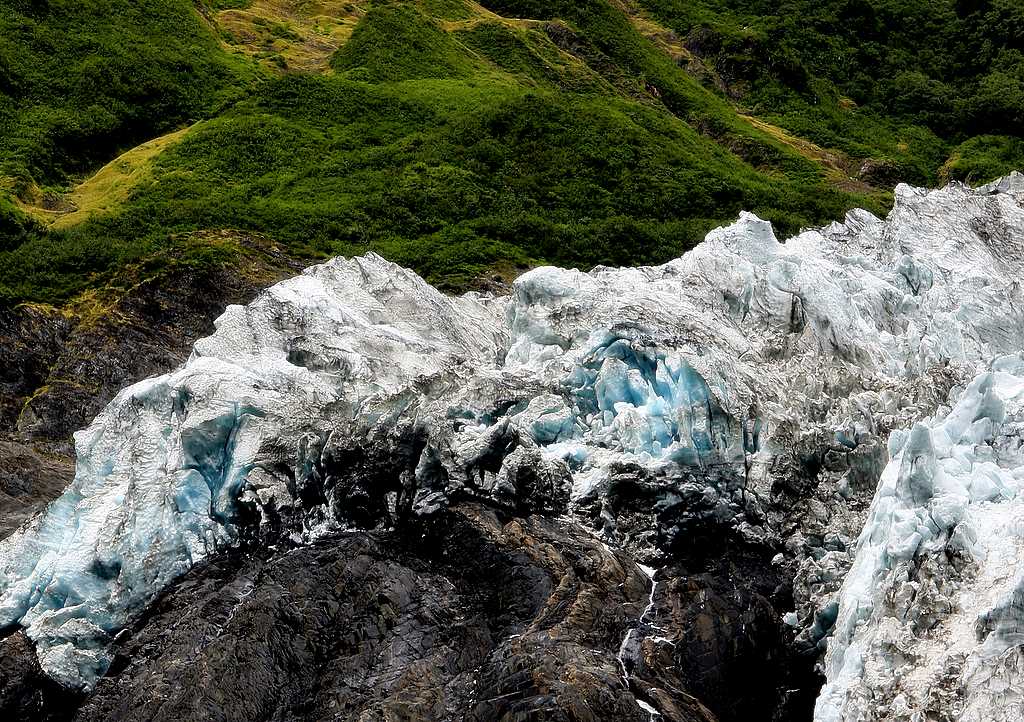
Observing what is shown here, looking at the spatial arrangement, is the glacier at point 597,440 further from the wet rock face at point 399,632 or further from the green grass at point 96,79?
the green grass at point 96,79

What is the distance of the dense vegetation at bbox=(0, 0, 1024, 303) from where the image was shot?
48562 millimetres

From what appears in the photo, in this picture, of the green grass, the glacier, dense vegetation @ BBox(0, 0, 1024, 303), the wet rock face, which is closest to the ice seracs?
the glacier

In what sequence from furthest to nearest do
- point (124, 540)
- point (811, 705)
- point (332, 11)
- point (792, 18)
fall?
point (792, 18), point (332, 11), point (124, 540), point (811, 705)

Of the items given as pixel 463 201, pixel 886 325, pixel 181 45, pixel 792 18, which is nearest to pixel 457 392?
pixel 886 325

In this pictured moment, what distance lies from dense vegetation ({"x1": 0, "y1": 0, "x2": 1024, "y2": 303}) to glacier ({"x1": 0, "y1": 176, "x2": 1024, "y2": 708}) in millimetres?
18202

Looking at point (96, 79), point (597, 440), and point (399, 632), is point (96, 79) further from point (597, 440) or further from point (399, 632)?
point (399, 632)

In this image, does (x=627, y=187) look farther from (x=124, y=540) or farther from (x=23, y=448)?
(x=124, y=540)

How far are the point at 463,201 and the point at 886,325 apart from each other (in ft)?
91.1

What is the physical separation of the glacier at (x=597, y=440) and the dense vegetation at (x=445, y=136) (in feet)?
59.7

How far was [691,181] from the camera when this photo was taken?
A: 57281 mm

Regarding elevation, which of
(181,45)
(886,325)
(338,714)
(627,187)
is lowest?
(181,45)

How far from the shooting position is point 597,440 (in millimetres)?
22500

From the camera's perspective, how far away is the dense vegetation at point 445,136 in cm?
4856

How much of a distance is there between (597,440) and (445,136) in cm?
3903
